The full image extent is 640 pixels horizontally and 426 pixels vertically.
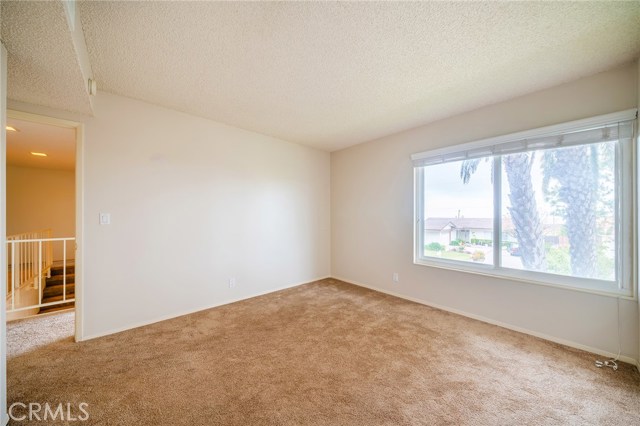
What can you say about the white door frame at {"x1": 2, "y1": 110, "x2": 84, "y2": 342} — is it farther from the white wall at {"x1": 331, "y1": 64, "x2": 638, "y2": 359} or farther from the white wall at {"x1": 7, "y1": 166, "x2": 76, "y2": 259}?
the white wall at {"x1": 7, "y1": 166, "x2": 76, "y2": 259}

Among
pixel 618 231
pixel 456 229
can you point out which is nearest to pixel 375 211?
pixel 456 229

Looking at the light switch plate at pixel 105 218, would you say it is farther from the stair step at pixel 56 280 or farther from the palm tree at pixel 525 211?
the palm tree at pixel 525 211

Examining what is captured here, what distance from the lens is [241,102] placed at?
260cm

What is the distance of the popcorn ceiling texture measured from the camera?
4.68 feet

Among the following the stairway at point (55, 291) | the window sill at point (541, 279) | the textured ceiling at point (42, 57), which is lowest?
the stairway at point (55, 291)

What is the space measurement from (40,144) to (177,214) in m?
3.32

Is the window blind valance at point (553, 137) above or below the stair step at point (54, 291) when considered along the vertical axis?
above

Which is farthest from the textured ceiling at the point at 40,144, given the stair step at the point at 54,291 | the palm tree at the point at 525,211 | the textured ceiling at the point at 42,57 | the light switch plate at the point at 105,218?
the palm tree at the point at 525,211

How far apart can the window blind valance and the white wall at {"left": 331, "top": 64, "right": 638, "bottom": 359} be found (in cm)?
9

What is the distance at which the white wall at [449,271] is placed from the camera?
2.04m

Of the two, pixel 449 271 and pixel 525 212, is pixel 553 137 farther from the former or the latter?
pixel 449 271

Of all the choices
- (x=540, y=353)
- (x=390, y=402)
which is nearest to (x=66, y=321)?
(x=390, y=402)

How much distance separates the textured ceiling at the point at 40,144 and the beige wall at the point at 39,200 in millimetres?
356

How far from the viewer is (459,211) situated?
2998 millimetres
